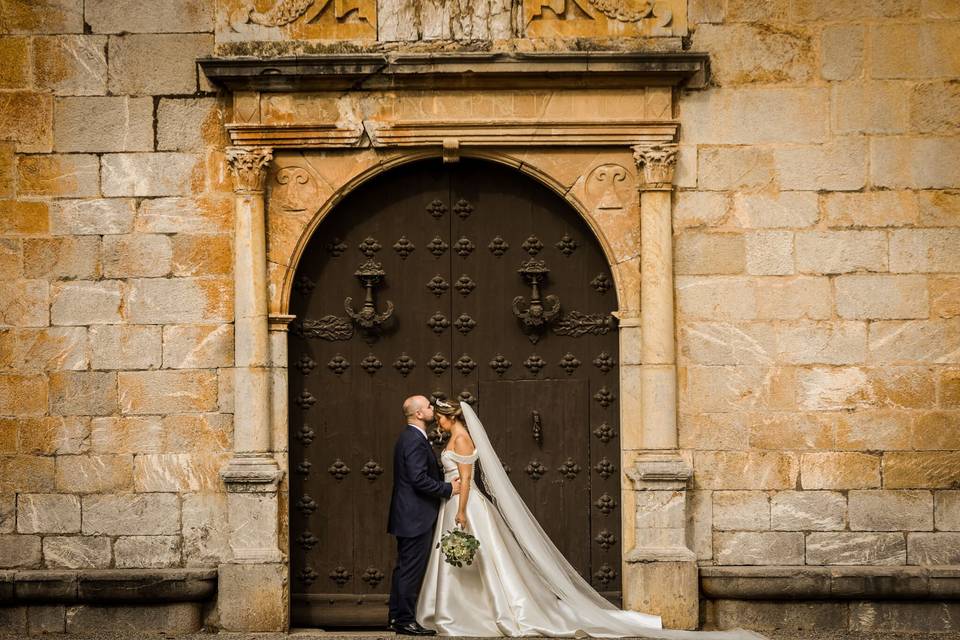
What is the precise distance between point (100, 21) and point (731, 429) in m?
5.12

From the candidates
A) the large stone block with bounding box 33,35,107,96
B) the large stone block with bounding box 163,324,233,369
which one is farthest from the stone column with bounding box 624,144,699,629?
the large stone block with bounding box 33,35,107,96

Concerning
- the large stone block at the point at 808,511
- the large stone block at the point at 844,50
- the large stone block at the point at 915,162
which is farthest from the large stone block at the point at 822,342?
the large stone block at the point at 844,50

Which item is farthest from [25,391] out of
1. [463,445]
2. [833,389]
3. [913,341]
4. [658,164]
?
[913,341]

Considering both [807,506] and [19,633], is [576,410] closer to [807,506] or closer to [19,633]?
[807,506]

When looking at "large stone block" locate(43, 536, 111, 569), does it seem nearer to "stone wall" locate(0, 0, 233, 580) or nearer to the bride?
"stone wall" locate(0, 0, 233, 580)

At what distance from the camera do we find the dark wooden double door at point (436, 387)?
983 cm

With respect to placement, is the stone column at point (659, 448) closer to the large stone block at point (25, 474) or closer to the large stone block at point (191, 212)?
the large stone block at point (191, 212)

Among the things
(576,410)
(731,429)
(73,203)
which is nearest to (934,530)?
(731,429)

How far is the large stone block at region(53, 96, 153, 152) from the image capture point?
381 inches

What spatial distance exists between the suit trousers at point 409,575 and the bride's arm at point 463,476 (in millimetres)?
222

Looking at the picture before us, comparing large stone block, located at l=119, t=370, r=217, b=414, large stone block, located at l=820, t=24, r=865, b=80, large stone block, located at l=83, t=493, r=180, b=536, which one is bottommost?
large stone block, located at l=83, t=493, r=180, b=536

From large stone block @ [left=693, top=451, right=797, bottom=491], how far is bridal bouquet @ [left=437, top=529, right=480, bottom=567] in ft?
5.50

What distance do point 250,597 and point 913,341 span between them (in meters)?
4.77

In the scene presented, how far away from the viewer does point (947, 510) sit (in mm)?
9547
